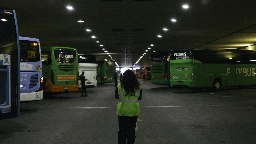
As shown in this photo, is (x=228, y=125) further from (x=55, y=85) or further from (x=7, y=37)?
(x=55, y=85)

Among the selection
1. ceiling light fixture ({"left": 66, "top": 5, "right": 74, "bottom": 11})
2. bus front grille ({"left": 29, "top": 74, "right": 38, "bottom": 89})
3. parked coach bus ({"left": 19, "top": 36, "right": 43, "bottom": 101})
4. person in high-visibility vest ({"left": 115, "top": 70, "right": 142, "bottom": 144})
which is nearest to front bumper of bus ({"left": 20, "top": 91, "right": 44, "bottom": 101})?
parked coach bus ({"left": 19, "top": 36, "right": 43, "bottom": 101})

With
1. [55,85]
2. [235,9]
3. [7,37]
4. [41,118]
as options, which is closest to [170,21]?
[235,9]

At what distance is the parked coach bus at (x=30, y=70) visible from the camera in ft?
49.8

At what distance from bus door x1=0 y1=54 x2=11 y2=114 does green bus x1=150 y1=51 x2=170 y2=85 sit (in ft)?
81.7

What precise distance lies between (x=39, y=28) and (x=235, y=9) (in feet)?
49.4

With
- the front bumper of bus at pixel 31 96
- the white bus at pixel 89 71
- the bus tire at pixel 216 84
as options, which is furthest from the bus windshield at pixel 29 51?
the bus tire at pixel 216 84

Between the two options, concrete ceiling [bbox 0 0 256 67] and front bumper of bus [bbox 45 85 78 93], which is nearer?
concrete ceiling [bbox 0 0 256 67]

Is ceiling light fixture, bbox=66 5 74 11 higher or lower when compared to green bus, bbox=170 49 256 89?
higher

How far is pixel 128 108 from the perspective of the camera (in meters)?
6.22

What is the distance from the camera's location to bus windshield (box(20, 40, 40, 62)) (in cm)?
1592

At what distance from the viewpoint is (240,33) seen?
32188mm

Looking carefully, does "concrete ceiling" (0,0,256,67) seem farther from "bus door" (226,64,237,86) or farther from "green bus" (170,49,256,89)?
"bus door" (226,64,237,86)

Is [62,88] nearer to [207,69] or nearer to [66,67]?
[66,67]

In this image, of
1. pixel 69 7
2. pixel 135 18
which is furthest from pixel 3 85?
pixel 135 18
